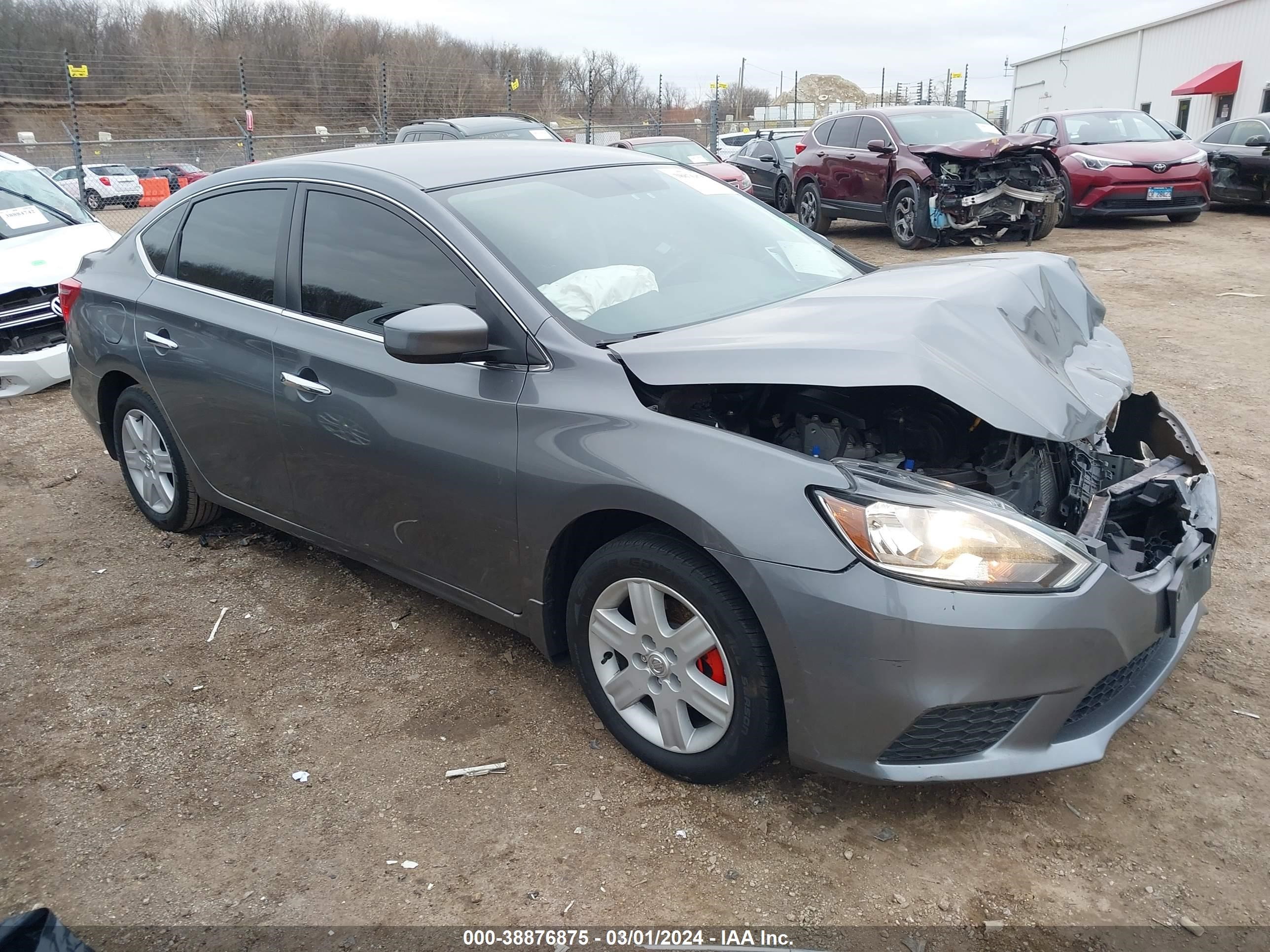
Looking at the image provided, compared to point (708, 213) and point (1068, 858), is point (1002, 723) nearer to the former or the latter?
point (1068, 858)

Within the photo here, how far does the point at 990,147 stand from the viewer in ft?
34.6

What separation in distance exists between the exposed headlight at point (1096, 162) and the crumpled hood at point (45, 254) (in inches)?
427

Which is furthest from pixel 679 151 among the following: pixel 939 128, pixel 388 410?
pixel 388 410

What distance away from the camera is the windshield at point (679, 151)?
13.9m

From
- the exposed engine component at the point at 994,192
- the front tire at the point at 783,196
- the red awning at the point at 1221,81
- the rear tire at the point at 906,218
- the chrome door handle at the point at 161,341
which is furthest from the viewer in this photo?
the red awning at the point at 1221,81

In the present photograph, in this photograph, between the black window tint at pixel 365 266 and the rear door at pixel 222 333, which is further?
the rear door at pixel 222 333

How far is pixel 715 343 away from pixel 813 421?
38 centimetres

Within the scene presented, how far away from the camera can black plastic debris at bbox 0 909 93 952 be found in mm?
1825

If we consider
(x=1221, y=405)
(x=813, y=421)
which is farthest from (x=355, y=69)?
(x=813, y=421)

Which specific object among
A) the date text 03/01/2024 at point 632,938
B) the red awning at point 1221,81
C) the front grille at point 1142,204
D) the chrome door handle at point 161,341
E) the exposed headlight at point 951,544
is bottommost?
the date text 03/01/2024 at point 632,938

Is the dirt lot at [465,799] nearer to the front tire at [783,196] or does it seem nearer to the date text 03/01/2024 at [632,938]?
the date text 03/01/2024 at [632,938]

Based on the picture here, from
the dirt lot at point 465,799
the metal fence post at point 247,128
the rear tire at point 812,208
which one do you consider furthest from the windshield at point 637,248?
the metal fence post at point 247,128

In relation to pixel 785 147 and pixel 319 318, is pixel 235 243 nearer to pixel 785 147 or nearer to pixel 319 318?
pixel 319 318

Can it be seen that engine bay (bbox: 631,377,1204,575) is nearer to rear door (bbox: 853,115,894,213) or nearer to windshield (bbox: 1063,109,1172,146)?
rear door (bbox: 853,115,894,213)
